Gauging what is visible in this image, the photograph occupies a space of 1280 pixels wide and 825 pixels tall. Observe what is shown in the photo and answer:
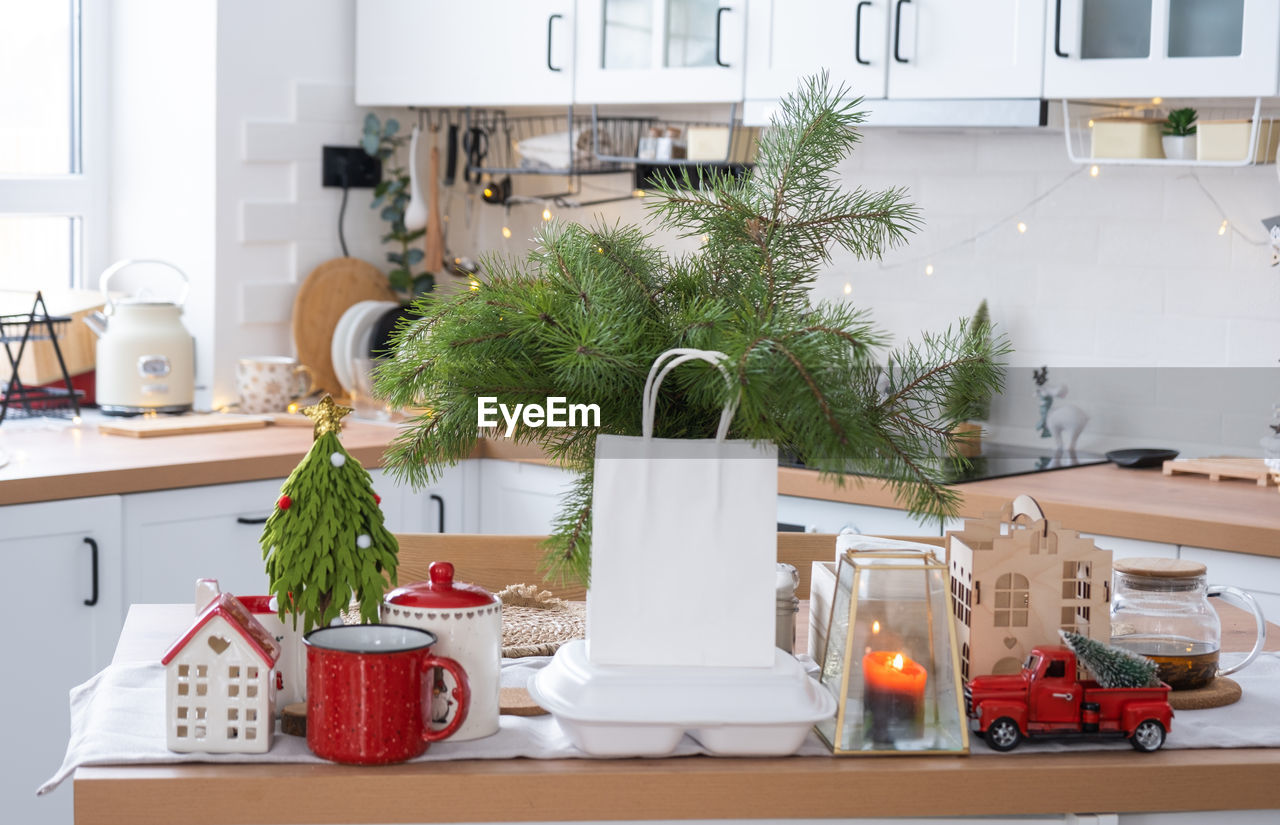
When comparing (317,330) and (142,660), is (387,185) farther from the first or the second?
(142,660)

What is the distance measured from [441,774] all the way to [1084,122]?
7.56 feet

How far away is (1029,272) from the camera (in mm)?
3100

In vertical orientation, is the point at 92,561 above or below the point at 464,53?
below

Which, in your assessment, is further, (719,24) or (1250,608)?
(719,24)

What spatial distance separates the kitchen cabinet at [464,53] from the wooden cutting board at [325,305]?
0.43m

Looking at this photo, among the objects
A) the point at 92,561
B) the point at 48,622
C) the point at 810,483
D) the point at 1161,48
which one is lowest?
the point at 48,622

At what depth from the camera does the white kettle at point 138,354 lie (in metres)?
3.28

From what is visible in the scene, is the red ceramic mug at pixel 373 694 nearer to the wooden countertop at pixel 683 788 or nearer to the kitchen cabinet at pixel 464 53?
the wooden countertop at pixel 683 788

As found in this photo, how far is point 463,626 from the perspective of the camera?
3.73 ft

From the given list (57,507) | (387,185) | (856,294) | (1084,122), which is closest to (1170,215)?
(1084,122)

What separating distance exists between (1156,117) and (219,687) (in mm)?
2332

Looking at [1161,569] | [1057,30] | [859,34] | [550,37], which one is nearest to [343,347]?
[550,37]

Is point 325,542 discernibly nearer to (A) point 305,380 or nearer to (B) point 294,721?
(B) point 294,721

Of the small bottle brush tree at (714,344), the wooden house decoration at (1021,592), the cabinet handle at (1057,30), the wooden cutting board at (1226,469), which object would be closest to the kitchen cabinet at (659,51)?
the cabinet handle at (1057,30)
